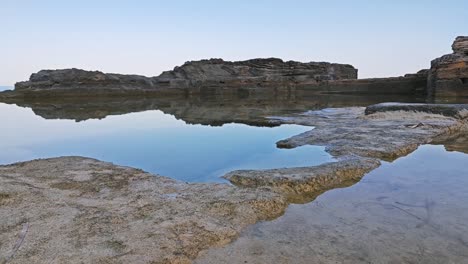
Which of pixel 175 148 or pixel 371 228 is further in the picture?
pixel 175 148

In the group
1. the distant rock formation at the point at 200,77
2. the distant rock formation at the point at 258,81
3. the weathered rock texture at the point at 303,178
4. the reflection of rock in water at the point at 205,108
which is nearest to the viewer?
the weathered rock texture at the point at 303,178

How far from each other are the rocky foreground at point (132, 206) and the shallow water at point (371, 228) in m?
0.18

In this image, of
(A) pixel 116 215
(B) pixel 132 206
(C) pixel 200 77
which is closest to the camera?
(A) pixel 116 215

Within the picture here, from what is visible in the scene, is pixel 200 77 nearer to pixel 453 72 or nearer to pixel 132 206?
pixel 453 72

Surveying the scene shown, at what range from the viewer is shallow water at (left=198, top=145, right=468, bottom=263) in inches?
73.1

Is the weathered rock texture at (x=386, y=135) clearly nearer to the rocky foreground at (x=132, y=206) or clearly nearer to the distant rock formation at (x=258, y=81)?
the rocky foreground at (x=132, y=206)

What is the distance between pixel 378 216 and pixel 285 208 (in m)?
0.63

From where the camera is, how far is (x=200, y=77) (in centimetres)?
3134

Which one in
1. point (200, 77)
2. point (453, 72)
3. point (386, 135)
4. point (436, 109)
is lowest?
point (386, 135)

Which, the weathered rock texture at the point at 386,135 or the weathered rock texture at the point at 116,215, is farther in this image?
the weathered rock texture at the point at 386,135

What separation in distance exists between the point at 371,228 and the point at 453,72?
17364mm

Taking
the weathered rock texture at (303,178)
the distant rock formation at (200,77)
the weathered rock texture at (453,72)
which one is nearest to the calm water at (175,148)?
the weathered rock texture at (303,178)

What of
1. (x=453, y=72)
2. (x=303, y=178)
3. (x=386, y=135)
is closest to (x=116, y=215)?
(x=303, y=178)

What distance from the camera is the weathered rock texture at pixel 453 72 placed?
16.2 metres
